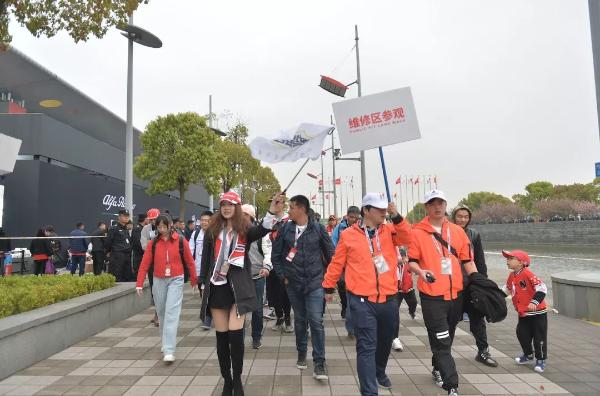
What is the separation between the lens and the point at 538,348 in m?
5.16

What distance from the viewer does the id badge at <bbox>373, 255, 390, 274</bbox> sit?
402 centimetres

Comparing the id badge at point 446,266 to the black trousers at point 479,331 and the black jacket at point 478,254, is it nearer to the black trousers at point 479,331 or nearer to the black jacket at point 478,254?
the black jacket at point 478,254

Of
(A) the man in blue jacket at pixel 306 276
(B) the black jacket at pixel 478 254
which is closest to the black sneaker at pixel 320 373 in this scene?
(A) the man in blue jacket at pixel 306 276

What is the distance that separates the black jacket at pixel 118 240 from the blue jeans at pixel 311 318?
5.56 metres

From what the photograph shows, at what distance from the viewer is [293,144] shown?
666 cm

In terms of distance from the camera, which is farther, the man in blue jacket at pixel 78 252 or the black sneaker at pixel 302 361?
the man in blue jacket at pixel 78 252

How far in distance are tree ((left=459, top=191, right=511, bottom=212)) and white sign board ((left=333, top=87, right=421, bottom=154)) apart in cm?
Answer: 12651

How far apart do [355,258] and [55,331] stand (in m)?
4.31

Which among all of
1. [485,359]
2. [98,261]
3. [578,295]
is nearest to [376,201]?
[485,359]

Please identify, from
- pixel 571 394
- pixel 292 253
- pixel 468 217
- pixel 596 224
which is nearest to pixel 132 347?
pixel 292 253

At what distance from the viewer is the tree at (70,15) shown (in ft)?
26.9

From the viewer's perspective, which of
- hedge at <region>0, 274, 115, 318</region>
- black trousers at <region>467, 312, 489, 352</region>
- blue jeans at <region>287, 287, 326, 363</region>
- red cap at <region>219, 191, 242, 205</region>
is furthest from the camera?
hedge at <region>0, 274, 115, 318</region>

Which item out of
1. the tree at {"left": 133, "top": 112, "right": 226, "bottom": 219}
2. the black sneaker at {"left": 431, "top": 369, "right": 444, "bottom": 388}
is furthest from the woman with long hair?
the tree at {"left": 133, "top": 112, "right": 226, "bottom": 219}

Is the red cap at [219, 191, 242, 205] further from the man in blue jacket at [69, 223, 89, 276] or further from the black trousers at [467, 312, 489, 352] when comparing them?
the man in blue jacket at [69, 223, 89, 276]
